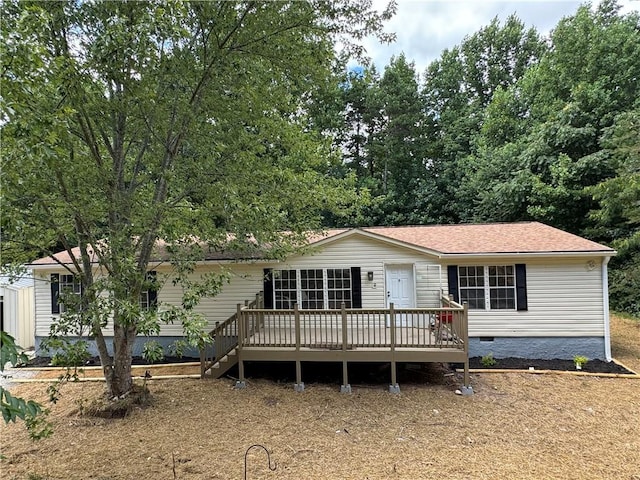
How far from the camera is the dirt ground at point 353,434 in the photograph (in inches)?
185

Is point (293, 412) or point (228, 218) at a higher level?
point (228, 218)

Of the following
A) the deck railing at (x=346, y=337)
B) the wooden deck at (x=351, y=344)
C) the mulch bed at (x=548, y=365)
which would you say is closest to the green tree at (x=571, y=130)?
the mulch bed at (x=548, y=365)

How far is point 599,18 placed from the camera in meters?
21.4

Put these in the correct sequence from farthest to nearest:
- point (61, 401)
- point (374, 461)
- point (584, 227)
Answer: point (584, 227), point (61, 401), point (374, 461)

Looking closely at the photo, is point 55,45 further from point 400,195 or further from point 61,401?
point 400,195

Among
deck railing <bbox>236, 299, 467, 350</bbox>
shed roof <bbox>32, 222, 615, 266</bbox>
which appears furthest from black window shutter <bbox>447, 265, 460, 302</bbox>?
deck railing <bbox>236, 299, 467, 350</bbox>

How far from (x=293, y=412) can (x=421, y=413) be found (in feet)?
7.68

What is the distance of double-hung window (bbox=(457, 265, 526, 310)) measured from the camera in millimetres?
9742

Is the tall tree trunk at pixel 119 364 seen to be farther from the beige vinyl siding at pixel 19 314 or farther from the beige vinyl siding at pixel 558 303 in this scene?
the beige vinyl siding at pixel 558 303

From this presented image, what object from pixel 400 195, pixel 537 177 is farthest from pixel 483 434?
pixel 400 195

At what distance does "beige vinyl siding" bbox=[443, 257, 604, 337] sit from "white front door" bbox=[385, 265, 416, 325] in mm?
2315

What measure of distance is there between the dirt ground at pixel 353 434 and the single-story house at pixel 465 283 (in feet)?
5.63

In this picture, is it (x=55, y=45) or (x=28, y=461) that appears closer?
(x=28, y=461)

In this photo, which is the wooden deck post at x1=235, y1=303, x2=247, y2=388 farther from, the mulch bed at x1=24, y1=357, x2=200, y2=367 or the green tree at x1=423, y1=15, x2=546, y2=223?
the green tree at x1=423, y1=15, x2=546, y2=223
